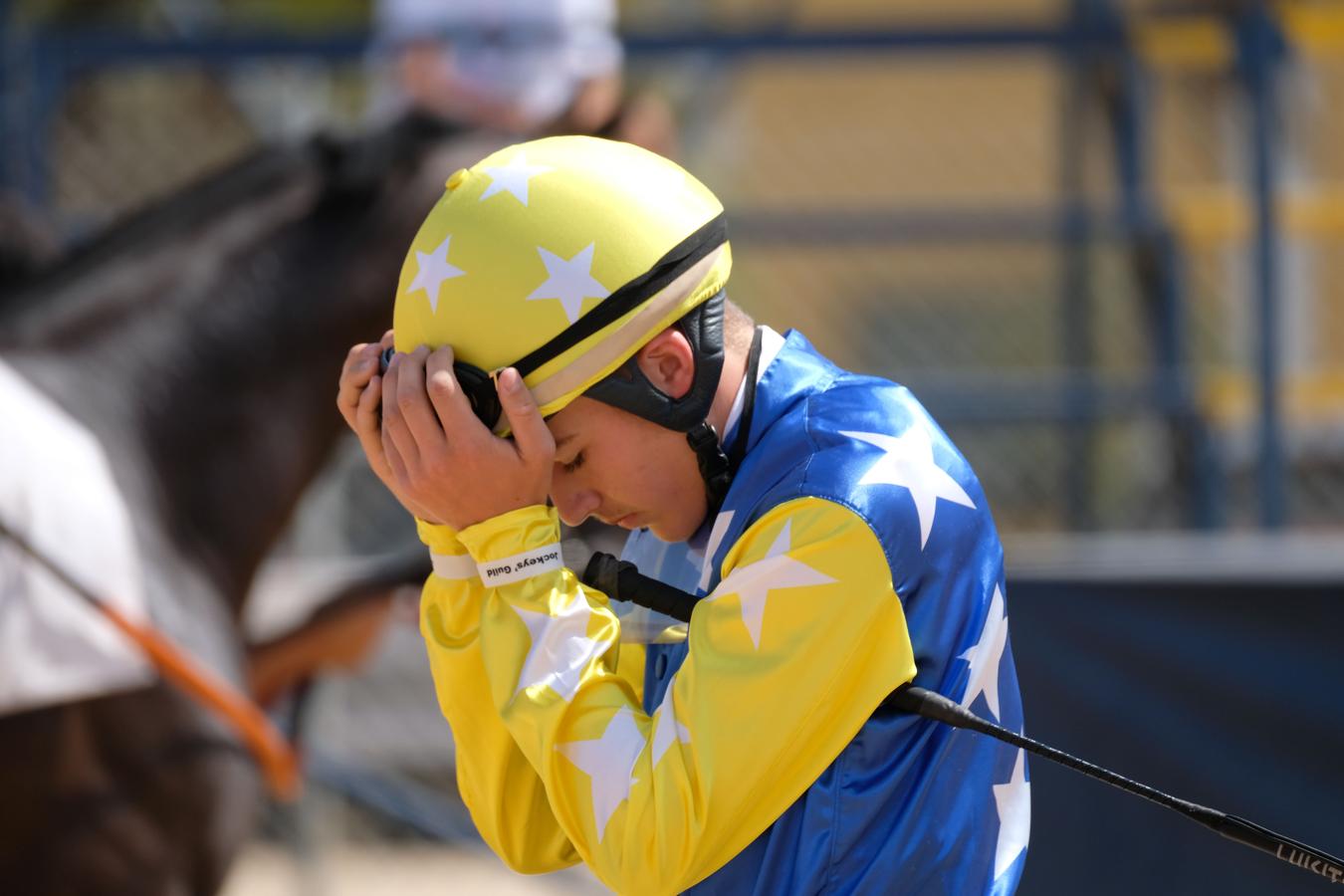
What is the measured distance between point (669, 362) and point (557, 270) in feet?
0.43

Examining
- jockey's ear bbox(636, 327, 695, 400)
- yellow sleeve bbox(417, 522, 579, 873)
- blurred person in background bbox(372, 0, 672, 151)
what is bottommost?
blurred person in background bbox(372, 0, 672, 151)

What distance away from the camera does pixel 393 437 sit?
4.46 ft

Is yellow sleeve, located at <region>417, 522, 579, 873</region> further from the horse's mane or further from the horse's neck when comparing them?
the horse's mane

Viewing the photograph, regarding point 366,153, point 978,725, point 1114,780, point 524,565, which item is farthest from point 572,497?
point 366,153

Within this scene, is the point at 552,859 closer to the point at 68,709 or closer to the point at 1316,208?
the point at 68,709

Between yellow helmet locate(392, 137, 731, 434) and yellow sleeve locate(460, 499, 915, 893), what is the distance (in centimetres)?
14

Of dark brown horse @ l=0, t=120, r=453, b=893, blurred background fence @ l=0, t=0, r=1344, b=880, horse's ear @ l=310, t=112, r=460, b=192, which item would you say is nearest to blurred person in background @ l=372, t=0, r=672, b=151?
blurred background fence @ l=0, t=0, r=1344, b=880

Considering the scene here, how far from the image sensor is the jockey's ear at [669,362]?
4.51ft

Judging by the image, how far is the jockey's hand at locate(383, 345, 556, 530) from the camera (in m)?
1.32

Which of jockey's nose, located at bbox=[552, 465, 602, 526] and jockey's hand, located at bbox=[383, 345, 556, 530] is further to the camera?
jockey's nose, located at bbox=[552, 465, 602, 526]

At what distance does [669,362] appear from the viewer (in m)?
1.39

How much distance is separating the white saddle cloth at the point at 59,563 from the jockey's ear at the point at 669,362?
58.0 inches

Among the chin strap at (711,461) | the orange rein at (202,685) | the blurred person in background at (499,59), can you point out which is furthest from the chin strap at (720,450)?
the blurred person in background at (499,59)

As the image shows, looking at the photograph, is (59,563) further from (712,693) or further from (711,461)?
(712,693)
